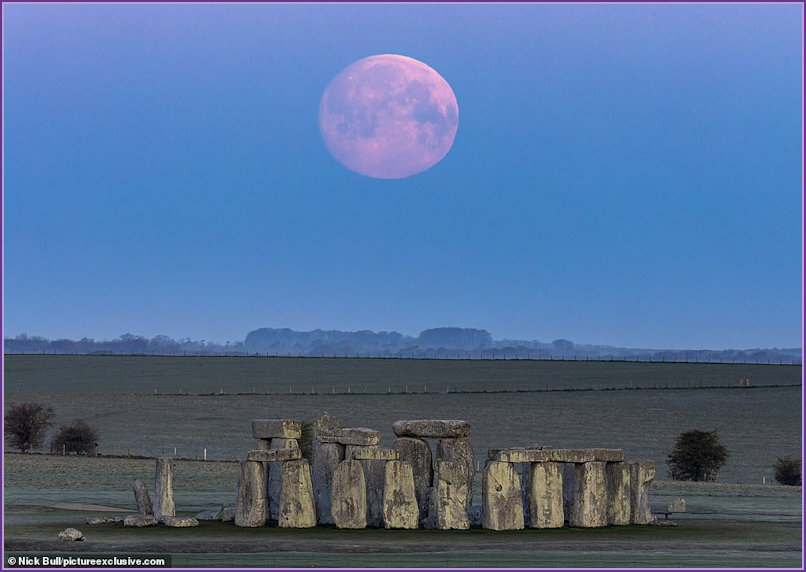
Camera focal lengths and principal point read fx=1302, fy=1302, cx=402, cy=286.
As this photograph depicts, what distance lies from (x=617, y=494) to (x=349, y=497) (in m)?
6.67

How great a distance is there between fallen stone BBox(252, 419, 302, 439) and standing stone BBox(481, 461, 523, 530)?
5.79 m

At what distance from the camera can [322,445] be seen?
32750mm

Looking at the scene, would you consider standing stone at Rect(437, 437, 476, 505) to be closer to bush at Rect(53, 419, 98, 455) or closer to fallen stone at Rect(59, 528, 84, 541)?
fallen stone at Rect(59, 528, 84, 541)

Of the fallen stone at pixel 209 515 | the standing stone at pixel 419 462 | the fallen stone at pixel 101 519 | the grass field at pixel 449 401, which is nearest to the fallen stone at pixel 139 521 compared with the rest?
the fallen stone at pixel 101 519

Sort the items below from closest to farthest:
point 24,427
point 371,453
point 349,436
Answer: point 371,453, point 349,436, point 24,427

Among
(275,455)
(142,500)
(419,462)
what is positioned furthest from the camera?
(142,500)

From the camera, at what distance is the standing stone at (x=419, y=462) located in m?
31.5

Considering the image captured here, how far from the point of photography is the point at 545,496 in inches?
1220

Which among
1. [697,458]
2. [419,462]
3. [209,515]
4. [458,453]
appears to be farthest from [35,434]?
[458,453]

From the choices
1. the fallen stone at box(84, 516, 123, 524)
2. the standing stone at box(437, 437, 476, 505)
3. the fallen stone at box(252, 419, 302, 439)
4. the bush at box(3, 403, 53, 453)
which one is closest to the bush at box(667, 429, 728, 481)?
the fallen stone at box(252, 419, 302, 439)

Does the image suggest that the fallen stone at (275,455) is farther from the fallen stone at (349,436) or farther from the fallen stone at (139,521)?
the fallen stone at (139,521)

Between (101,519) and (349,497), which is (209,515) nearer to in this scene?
(101,519)

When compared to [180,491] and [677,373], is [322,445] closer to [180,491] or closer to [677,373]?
[180,491]

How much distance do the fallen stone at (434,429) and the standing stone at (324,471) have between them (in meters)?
1.72
